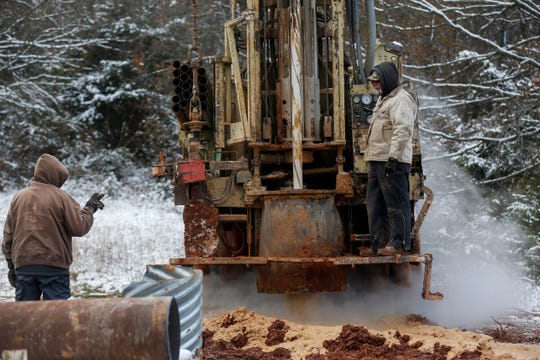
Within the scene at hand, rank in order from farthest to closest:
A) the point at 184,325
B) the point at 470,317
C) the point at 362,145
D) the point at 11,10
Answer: the point at 11,10 < the point at 470,317 < the point at 362,145 < the point at 184,325

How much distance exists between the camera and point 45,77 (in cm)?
2281

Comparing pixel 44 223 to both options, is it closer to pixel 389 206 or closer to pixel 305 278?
pixel 305 278

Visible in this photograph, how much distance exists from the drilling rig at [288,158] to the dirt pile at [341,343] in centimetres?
74

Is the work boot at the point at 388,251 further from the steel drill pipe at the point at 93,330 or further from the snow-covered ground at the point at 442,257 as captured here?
the steel drill pipe at the point at 93,330

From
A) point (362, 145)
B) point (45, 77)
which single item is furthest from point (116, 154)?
point (362, 145)

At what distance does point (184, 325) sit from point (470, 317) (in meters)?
4.67

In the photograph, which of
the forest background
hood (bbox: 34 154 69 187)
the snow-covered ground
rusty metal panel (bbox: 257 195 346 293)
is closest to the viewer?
hood (bbox: 34 154 69 187)

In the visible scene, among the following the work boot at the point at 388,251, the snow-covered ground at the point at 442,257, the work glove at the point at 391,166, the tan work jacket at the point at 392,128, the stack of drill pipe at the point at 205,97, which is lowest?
the snow-covered ground at the point at 442,257

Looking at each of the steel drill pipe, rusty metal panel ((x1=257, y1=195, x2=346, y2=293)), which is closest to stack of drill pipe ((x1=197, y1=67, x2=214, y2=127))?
rusty metal panel ((x1=257, y1=195, x2=346, y2=293))

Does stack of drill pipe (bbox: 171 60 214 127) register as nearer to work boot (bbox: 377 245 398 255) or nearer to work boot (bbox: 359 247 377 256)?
work boot (bbox: 359 247 377 256)

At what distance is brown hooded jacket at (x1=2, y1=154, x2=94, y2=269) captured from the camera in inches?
257

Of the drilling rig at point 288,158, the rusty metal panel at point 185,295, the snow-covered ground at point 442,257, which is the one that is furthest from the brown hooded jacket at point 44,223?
the snow-covered ground at point 442,257

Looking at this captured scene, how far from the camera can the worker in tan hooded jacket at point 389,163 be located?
789 centimetres

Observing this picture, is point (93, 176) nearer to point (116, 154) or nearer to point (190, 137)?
point (116, 154)
